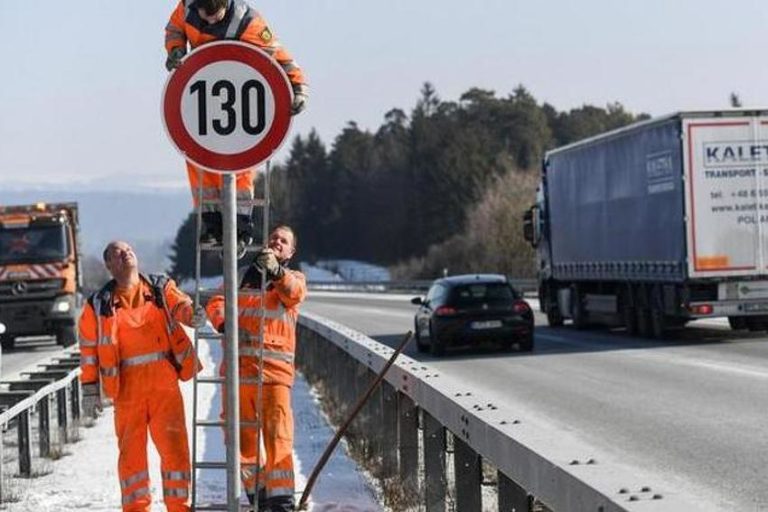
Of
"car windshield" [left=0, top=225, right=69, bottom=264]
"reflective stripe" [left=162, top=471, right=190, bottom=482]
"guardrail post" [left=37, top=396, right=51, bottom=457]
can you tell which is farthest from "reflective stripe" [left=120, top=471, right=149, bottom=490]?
"car windshield" [left=0, top=225, right=69, bottom=264]

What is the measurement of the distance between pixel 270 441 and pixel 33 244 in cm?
2256

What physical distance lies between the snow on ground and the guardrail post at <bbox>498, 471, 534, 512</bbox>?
2.70m

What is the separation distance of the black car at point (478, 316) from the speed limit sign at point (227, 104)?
18.6 meters

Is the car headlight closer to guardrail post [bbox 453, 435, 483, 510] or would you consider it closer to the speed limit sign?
guardrail post [bbox 453, 435, 483, 510]

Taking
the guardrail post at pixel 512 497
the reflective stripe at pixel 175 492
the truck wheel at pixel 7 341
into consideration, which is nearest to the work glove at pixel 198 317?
the reflective stripe at pixel 175 492

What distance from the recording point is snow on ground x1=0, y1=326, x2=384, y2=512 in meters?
9.25

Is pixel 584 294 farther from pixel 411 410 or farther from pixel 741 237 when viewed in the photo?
pixel 411 410

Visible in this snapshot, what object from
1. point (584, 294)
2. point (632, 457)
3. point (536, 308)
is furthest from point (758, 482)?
point (536, 308)

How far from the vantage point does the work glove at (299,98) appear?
6.89 m

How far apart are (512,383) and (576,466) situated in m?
14.0

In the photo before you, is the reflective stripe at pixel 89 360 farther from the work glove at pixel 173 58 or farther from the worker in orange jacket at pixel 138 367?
the work glove at pixel 173 58

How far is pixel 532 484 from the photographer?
538 cm

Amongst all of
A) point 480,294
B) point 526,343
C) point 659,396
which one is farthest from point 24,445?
point 526,343

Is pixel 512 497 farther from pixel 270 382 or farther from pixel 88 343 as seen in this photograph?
pixel 88 343
